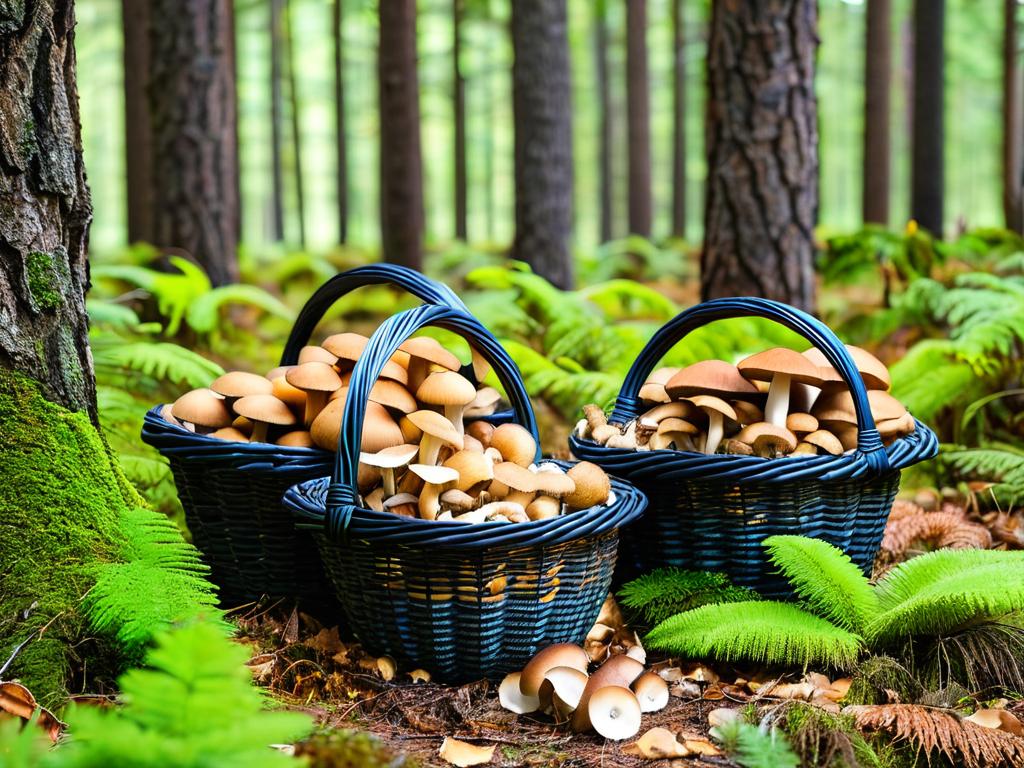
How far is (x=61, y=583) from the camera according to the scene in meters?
2.70

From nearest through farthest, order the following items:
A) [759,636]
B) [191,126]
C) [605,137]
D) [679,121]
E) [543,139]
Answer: [759,636]
[191,126]
[543,139]
[679,121]
[605,137]

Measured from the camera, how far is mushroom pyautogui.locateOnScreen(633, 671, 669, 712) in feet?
8.59

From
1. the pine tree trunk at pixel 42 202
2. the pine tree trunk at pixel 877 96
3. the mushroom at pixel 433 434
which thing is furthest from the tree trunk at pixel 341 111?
Result: the mushroom at pixel 433 434

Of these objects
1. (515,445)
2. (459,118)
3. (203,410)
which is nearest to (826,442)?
(515,445)

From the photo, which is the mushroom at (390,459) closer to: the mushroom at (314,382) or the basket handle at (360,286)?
the mushroom at (314,382)

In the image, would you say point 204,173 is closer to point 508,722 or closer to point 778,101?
point 778,101

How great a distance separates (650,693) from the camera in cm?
262

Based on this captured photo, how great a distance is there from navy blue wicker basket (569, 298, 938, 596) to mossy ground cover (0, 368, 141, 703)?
1.70 metres

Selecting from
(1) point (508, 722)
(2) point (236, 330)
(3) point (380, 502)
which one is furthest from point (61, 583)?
(2) point (236, 330)

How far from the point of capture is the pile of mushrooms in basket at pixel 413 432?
9.15 ft

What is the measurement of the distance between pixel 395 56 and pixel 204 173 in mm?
2898

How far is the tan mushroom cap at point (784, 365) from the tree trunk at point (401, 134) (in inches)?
289

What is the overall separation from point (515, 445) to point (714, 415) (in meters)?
0.80

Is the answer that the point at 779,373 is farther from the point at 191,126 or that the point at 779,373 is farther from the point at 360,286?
the point at 191,126
